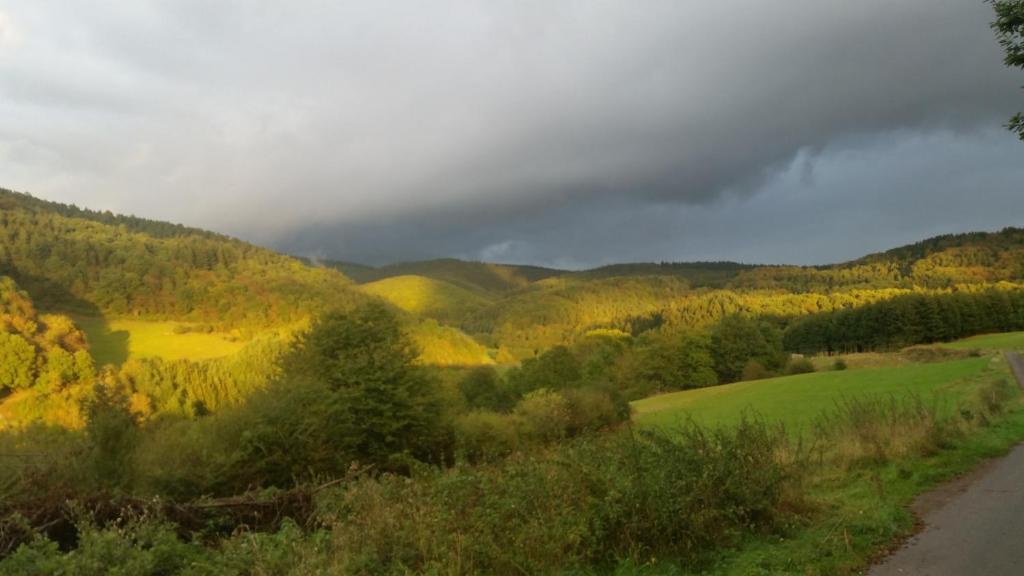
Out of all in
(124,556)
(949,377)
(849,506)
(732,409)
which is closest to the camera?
(124,556)

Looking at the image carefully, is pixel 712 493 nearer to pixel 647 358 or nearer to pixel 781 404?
pixel 781 404

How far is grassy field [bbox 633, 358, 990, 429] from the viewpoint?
135 ft

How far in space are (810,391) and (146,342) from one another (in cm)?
8773

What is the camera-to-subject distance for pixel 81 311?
315 feet

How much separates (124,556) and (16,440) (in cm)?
2581

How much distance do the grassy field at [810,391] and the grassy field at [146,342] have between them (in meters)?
61.7

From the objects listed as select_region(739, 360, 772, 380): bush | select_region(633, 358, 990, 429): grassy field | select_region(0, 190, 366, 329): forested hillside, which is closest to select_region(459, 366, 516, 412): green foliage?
select_region(633, 358, 990, 429): grassy field

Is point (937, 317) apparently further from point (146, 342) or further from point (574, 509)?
point (146, 342)

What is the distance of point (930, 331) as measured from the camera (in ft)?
340

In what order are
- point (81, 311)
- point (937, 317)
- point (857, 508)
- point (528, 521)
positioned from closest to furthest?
point (528, 521)
point (857, 508)
point (81, 311)
point (937, 317)

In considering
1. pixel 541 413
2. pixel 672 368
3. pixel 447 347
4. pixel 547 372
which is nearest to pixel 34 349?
pixel 541 413

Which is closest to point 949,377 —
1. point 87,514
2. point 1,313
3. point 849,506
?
point 849,506

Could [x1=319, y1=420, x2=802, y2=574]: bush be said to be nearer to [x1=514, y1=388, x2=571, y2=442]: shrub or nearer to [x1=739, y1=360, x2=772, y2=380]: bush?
[x1=514, y1=388, x2=571, y2=442]: shrub

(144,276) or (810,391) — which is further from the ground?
(144,276)
